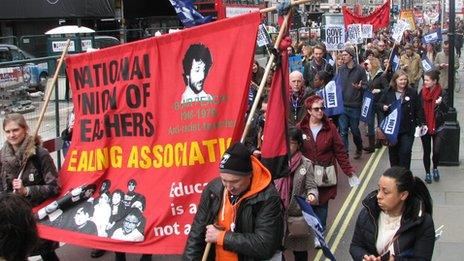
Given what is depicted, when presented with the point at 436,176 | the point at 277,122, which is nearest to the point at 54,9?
the point at 436,176

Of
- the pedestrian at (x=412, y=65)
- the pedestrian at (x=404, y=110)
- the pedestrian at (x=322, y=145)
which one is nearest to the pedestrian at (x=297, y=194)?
the pedestrian at (x=322, y=145)

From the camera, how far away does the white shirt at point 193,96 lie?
4.47 meters

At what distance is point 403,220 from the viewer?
3.77 metres

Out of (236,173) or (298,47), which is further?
(298,47)

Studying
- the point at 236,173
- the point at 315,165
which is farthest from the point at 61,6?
the point at 236,173

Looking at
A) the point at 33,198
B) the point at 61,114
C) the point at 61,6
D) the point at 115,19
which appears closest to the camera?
the point at 33,198

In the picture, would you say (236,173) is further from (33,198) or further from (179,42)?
(33,198)

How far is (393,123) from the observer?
8.07m

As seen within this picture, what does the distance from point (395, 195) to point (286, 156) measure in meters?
0.86

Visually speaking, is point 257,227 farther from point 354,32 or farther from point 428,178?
point 354,32

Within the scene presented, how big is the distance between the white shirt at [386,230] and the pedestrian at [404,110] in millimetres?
4423

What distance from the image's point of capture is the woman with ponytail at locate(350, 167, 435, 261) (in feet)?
12.2

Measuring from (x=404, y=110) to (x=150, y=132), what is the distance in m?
4.37

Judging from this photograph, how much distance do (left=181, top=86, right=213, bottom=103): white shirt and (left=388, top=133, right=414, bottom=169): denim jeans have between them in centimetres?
441
